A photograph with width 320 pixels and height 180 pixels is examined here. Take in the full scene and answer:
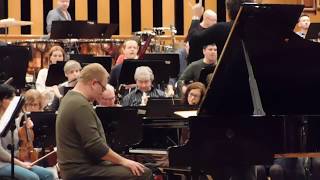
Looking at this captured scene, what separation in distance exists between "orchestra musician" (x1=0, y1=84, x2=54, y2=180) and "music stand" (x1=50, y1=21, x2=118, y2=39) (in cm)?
417

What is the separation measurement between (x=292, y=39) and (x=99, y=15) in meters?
10.2

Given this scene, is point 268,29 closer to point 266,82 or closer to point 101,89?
point 266,82

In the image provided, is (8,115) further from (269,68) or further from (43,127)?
(269,68)

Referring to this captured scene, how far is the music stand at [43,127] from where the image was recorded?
7578 mm

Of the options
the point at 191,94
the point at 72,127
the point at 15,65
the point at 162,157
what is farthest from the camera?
the point at 15,65

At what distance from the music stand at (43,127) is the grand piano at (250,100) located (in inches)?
90.9

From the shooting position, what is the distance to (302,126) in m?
5.65

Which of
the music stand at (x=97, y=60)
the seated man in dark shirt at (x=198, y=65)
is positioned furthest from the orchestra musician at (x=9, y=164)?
the seated man in dark shirt at (x=198, y=65)

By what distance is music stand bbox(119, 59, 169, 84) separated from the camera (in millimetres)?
9742

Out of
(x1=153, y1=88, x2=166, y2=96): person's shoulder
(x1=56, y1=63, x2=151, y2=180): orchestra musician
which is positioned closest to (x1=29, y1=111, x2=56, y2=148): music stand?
(x1=56, y1=63, x2=151, y2=180): orchestra musician

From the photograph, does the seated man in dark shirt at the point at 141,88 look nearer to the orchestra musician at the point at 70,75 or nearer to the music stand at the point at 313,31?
the orchestra musician at the point at 70,75

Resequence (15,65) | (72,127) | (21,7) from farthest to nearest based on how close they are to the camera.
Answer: (21,7)
(15,65)
(72,127)

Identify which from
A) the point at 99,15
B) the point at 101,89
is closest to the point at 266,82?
the point at 101,89

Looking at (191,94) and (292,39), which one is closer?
(292,39)
